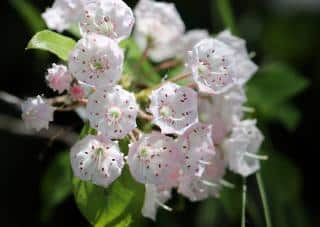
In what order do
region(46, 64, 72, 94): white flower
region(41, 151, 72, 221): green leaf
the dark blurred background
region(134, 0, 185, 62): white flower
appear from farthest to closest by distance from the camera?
1. the dark blurred background
2. region(41, 151, 72, 221): green leaf
3. region(134, 0, 185, 62): white flower
4. region(46, 64, 72, 94): white flower

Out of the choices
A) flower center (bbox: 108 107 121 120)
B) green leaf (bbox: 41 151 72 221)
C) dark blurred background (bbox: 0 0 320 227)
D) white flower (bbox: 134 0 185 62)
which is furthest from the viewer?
dark blurred background (bbox: 0 0 320 227)

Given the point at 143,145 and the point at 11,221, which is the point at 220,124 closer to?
the point at 143,145

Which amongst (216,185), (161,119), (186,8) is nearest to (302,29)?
(186,8)

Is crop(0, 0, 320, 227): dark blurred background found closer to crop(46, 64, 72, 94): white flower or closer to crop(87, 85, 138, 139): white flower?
crop(46, 64, 72, 94): white flower

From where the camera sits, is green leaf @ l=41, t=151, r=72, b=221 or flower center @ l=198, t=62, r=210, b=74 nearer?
flower center @ l=198, t=62, r=210, b=74

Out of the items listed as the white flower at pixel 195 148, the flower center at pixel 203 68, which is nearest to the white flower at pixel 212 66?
the flower center at pixel 203 68

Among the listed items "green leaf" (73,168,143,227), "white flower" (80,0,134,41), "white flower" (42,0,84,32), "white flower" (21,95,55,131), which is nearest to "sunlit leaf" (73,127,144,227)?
"green leaf" (73,168,143,227)
